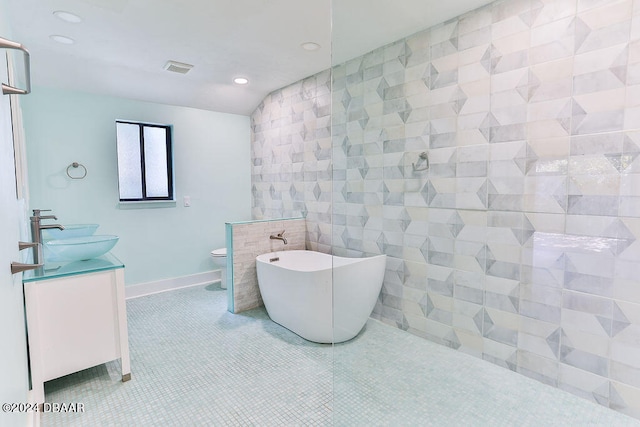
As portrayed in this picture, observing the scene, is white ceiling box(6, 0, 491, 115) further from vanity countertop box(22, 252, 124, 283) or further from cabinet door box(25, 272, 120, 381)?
cabinet door box(25, 272, 120, 381)

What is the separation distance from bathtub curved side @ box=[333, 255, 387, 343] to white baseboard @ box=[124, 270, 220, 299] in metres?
2.15

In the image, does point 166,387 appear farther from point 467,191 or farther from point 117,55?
point 117,55

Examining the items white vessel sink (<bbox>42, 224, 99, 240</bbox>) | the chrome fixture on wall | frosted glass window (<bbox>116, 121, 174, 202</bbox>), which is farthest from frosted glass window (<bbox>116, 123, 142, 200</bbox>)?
the chrome fixture on wall

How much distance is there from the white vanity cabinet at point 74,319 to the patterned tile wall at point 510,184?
1767 mm

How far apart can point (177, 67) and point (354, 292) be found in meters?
2.59

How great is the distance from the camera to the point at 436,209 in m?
2.36

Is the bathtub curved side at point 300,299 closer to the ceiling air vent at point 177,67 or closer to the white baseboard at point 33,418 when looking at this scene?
the white baseboard at point 33,418

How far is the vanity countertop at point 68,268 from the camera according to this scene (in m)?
1.76

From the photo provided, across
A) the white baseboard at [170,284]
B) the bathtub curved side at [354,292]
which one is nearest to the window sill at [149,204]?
the white baseboard at [170,284]

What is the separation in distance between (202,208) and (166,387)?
2.42m

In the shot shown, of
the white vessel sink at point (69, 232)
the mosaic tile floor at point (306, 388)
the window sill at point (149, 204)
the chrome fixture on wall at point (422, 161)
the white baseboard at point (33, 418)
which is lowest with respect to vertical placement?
the mosaic tile floor at point (306, 388)

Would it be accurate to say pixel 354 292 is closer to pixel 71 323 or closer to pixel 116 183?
pixel 71 323

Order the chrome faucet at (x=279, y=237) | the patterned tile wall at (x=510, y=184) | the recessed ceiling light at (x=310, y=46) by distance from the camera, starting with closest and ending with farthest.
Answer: the patterned tile wall at (x=510, y=184), the recessed ceiling light at (x=310, y=46), the chrome faucet at (x=279, y=237)

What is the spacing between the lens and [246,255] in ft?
10.4
